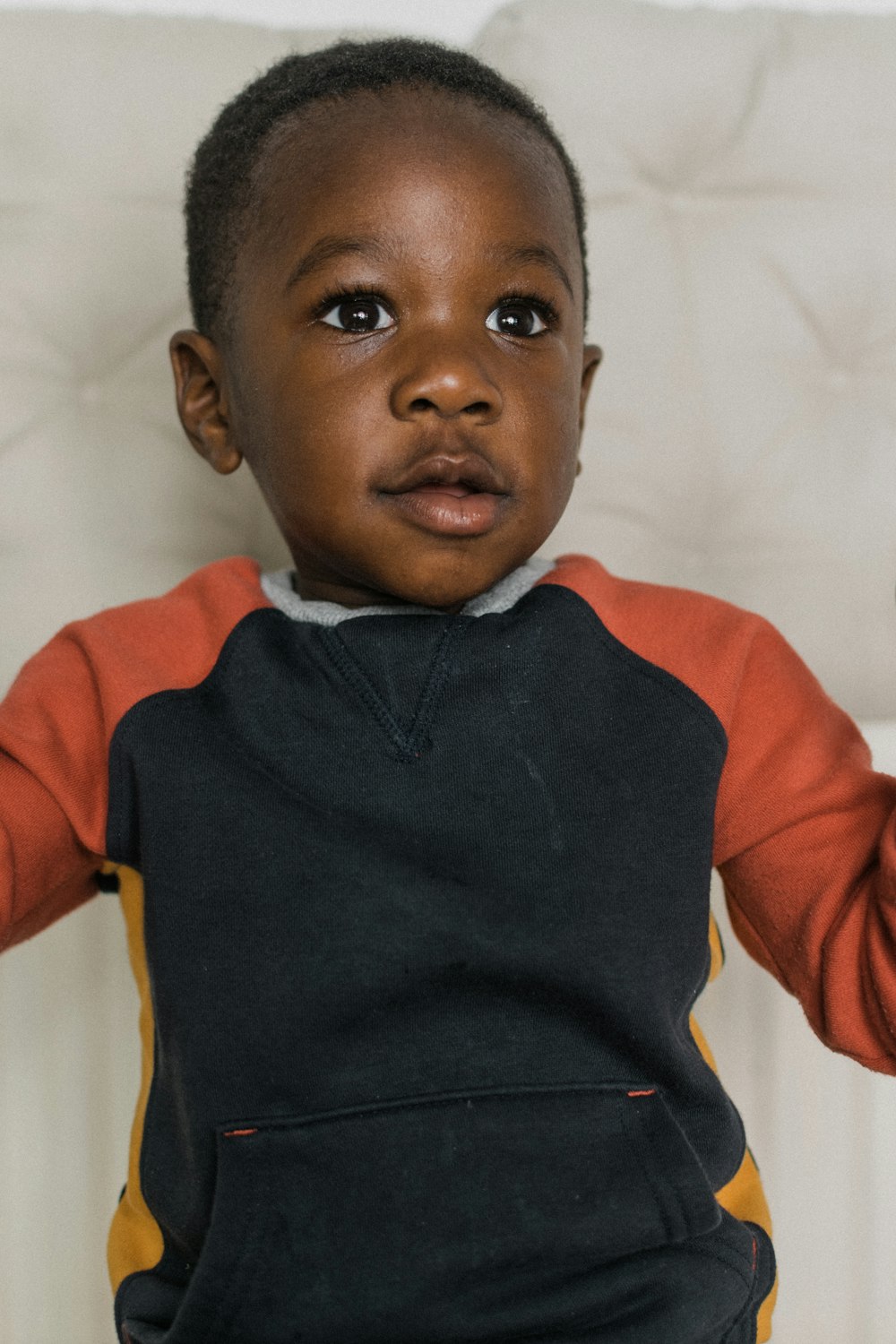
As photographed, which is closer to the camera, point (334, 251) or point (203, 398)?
point (334, 251)

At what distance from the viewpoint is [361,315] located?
0.83 meters

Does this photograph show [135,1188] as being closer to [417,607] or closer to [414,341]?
[417,607]

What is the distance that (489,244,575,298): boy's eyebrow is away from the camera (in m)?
0.82

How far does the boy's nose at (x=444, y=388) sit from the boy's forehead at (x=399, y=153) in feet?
0.36

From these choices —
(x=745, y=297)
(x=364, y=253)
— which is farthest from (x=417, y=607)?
(x=745, y=297)

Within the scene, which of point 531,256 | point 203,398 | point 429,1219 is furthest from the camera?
point 203,398

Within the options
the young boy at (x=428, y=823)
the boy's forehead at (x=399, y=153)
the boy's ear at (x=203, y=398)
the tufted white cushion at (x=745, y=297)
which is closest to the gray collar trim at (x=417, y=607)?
the young boy at (x=428, y=823)

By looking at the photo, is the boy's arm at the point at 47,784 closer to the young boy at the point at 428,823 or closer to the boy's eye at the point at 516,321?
the young boy at the point at 428,823

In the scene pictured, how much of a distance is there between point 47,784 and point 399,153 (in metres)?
0.42

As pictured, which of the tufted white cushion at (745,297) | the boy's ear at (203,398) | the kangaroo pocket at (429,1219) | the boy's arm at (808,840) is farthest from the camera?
the tufted white cushion at (745,297)

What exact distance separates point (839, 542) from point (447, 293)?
55 cm

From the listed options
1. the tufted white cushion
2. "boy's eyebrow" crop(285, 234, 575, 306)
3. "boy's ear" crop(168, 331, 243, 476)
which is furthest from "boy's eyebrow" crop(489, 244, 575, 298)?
the tufted white cushion

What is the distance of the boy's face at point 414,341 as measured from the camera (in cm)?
80

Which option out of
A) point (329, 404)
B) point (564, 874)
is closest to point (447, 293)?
point (329, 404)
